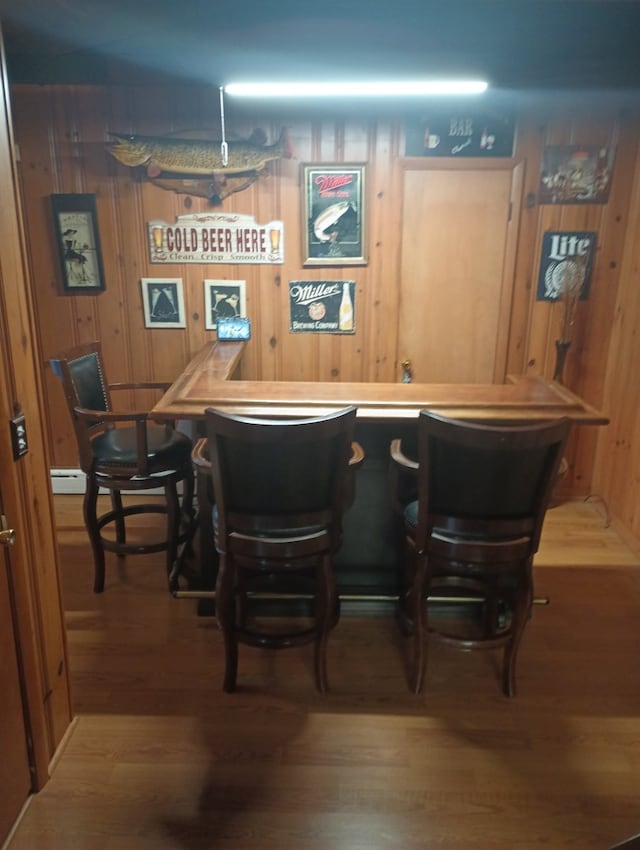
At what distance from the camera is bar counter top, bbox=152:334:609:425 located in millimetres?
2305

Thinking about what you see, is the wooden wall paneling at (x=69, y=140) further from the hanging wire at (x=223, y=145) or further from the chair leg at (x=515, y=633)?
the chair leg at (x=515, y=633)

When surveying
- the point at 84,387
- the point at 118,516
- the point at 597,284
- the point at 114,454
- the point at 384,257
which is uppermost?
the point at 384,257

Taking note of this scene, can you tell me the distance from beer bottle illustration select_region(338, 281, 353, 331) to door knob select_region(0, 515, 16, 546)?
258cm

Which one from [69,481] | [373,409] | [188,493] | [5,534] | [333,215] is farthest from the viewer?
[69,481]

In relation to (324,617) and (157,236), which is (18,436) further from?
(157,236)

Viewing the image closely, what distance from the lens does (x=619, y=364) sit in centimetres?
377

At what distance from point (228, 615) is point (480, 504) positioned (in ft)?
3.23

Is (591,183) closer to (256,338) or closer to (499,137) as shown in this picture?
(499,137)

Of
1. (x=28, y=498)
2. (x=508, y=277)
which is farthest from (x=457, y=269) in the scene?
(x=28, y=498)

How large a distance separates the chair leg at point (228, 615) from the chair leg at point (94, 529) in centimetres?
97

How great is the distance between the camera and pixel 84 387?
292cm

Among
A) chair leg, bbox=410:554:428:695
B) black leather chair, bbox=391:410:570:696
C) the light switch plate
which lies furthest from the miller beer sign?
the light switch plate

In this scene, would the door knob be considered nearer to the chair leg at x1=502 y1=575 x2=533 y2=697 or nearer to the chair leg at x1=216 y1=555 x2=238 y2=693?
the chair leg at x1=216 y1=555 x2=238 y2=693

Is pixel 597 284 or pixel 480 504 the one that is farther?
pixel 597 284
